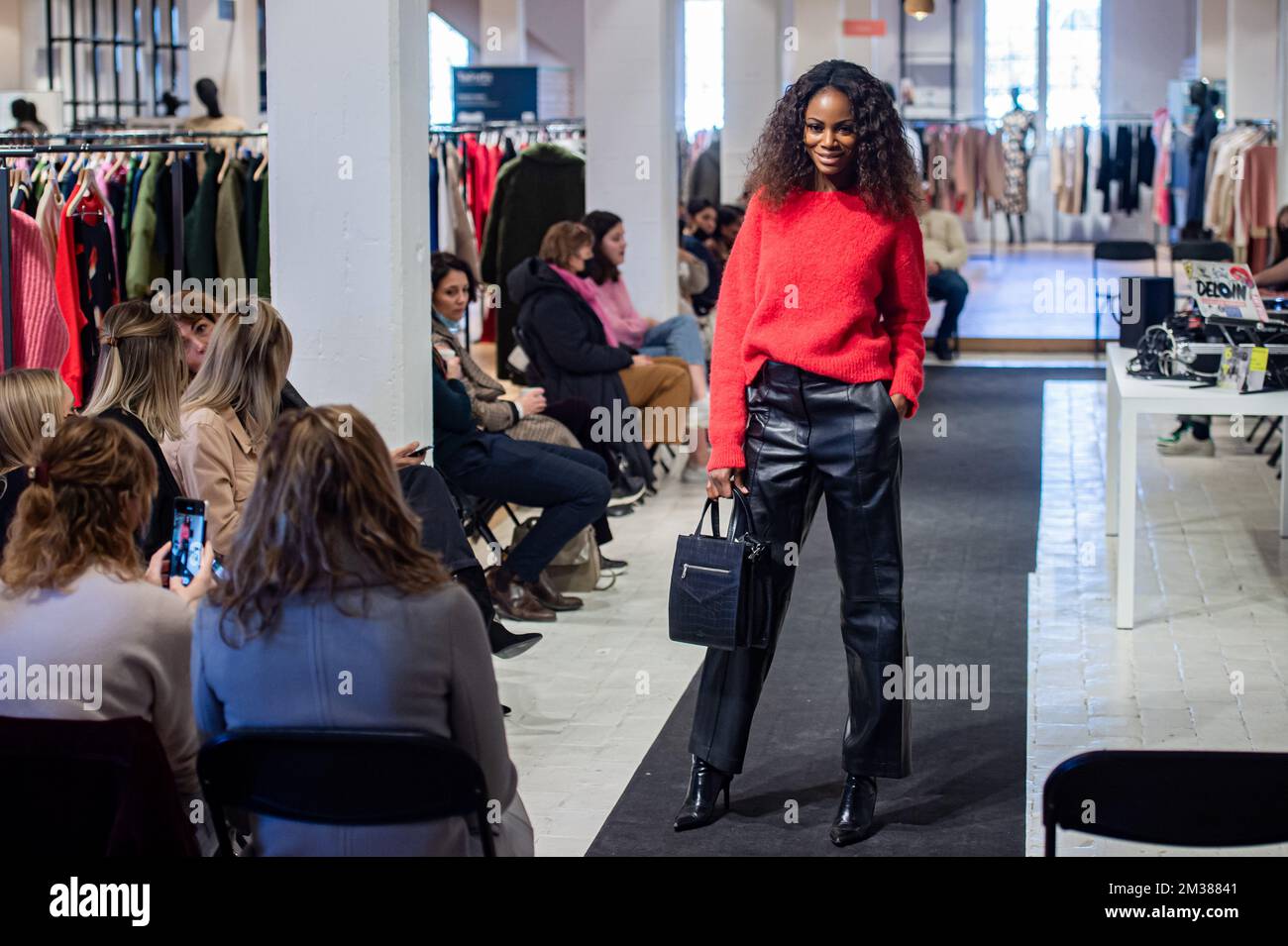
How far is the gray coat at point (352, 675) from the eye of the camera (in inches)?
89.7

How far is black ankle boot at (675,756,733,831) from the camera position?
3.52 metres

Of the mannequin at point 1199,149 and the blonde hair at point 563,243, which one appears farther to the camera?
the mannequin at point 1199,149

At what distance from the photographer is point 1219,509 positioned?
22.8ft

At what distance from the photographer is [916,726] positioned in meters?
4.22

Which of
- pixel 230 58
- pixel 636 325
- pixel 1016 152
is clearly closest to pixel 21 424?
pixel 636 325

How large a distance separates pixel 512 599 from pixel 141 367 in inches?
76.9

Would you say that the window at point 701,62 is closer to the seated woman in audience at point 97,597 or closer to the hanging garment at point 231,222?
the hanging garment at point 231,222

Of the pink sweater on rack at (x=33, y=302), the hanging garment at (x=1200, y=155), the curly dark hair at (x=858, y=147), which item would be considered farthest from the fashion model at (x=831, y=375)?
the hanging garment at (x=1200, y=155)

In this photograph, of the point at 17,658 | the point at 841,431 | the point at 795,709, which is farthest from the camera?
the point at 795,709

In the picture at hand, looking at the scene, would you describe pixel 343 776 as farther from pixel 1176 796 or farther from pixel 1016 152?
pixel 1016 152

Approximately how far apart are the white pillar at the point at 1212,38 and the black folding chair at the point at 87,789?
55.1ft
